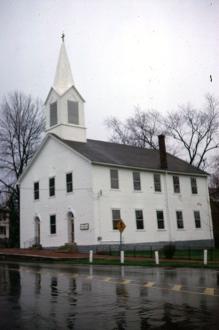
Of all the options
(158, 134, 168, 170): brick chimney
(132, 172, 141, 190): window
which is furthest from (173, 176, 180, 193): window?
(132, 172, 141, 190): window

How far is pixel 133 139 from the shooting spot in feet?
219

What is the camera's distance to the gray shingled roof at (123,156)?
3822 cm

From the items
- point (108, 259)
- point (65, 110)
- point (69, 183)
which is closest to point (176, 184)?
point (69, 183)

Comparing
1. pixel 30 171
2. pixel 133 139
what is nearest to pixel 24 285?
pixel 30 171

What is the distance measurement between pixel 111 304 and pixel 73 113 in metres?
32.6

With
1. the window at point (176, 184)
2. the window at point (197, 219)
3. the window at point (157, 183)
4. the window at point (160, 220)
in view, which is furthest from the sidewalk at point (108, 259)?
the window at point (197, 219)

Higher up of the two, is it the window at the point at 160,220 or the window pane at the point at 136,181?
the window pane at the point at 136,181

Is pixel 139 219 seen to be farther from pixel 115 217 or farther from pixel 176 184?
pixel 176 184

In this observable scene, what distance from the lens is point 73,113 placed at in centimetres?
4219

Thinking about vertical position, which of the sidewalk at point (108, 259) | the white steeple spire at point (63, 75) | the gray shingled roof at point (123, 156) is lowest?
the sidewalk at point (108, 259)

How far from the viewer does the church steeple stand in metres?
41.2

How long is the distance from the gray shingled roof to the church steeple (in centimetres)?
127

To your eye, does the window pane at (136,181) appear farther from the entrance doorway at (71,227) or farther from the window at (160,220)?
the entrance doorway at (71,227)

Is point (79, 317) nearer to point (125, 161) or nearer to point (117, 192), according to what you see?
point (117, 192)
